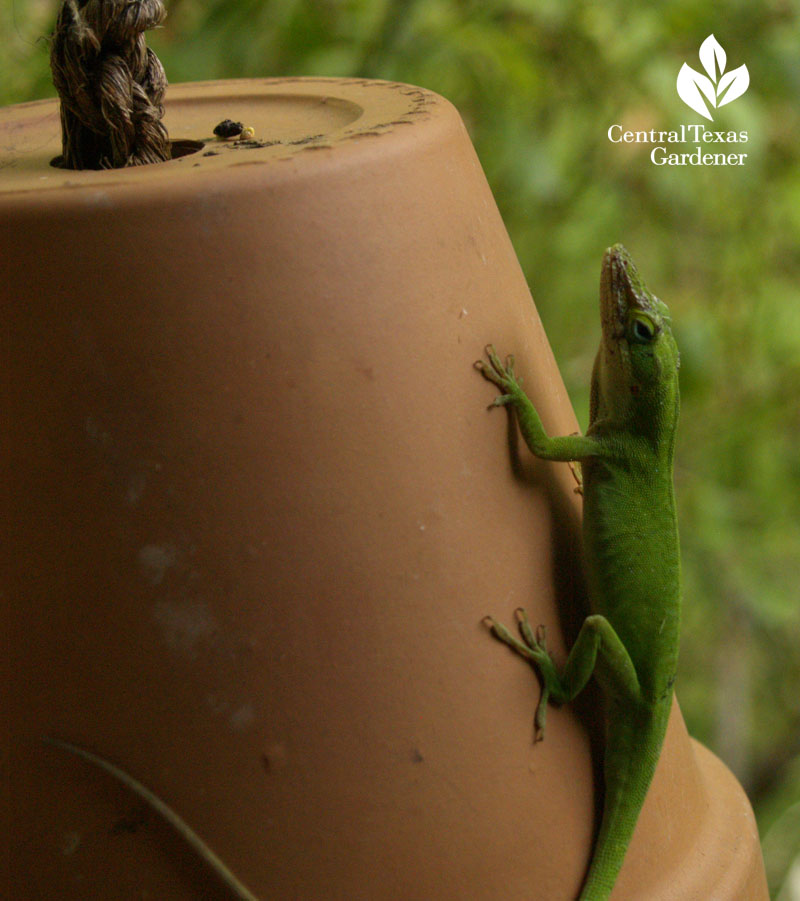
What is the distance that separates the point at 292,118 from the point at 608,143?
1626 millimetres

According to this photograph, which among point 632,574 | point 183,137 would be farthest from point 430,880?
point 183,137

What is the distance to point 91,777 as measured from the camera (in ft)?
2.61

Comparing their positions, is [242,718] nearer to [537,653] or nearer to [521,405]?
[537,653]

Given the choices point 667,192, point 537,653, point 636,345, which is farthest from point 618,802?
point 667,192

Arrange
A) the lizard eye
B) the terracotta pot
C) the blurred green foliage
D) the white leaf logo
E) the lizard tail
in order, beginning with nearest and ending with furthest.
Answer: the terracotta pot, the lizard tail, the lizard eye, the blurred green foliage, the white leaf logo

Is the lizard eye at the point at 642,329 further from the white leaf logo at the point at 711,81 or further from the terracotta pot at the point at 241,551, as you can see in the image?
the white leaf logo at the point at 711,81

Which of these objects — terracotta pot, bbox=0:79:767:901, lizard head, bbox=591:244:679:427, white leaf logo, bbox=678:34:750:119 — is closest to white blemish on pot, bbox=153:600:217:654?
terracotta pot, bbox=0:79:767:901

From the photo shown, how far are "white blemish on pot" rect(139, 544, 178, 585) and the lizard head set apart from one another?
0.72 m

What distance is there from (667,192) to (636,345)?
121cm

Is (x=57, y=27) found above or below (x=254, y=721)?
above

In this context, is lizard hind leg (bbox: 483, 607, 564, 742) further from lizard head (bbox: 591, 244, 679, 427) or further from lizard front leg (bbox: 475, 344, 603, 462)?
lizard head (bbox: 591, 244, 679, 427)

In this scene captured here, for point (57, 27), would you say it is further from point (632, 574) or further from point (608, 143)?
point (608, 143)

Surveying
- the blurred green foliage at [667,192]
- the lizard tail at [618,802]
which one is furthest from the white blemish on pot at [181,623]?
the blurred green foliage at [667,192]

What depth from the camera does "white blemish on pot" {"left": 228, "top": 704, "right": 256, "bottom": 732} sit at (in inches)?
31.4
